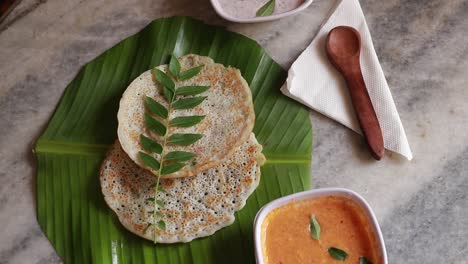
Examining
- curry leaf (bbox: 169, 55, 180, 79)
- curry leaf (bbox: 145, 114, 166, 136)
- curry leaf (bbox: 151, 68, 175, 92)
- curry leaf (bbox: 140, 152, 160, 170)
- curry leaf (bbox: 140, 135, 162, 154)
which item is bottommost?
curry leaf (bbox: 140, 152, 160, 170)

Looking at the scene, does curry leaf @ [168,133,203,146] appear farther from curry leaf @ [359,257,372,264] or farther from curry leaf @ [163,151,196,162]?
curry leaf @ [359,257,372,264]

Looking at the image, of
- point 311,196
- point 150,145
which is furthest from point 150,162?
point 311,196

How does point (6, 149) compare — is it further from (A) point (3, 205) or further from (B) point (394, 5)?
(B) point (394, 5)

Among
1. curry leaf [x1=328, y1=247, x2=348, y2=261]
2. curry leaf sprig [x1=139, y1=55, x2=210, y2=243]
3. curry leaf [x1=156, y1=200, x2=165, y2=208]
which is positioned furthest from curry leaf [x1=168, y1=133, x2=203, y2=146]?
curry leaf [x1=328, y1=247, x2=348, y2=261]

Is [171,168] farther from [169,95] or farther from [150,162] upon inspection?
[169,95]

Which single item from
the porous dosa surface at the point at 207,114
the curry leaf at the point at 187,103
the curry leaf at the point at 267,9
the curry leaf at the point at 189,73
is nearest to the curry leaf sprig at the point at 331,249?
the porous dosa surface at the point at 207,114
